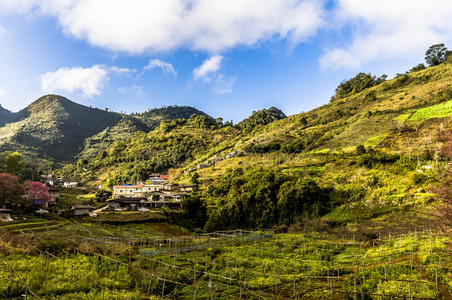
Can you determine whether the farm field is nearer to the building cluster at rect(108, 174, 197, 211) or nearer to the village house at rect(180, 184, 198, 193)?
the building cluster at rect(108, 174, 197, 211)

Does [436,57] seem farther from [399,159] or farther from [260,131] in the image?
[399,159]

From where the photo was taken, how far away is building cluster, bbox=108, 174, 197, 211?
6988 cm

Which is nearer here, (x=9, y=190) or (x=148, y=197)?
(x=9, y=190)

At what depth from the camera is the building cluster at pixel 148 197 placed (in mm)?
69875

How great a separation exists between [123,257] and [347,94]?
140 m

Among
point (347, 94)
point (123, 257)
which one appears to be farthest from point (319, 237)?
point (347, 94)

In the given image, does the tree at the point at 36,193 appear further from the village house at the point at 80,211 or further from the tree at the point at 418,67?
the tree at the point at 418,67

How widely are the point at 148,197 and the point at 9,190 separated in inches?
1329

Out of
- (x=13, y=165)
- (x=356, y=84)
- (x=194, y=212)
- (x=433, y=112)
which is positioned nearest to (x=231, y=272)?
(x=194, y=212)

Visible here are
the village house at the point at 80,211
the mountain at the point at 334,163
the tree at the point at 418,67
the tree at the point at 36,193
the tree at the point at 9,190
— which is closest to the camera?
the tree at the point at 9,190

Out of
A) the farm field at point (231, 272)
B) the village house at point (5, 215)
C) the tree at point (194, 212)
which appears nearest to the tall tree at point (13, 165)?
the village house at point (5, 215)

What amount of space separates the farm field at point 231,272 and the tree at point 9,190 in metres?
28.2

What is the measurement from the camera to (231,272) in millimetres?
24188

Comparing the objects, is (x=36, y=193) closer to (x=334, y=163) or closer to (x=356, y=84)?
(x=334, y=163)
